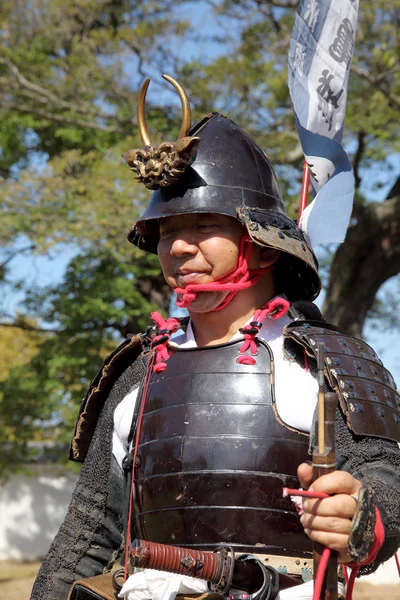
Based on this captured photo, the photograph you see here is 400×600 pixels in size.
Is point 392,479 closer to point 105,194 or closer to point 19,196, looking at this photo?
point 105,194

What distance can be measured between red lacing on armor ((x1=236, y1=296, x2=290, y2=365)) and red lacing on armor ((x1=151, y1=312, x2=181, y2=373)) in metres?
0.32

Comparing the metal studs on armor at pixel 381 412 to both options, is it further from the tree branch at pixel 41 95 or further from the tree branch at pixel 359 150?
the tree branch at pixel 41 95

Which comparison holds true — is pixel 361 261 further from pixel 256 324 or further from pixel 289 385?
pixel 289 385

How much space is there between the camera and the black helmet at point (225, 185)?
2.79 m

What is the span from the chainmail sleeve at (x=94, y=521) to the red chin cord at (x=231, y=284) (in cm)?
44

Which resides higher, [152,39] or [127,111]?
[152,39]

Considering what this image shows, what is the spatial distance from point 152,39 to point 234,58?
1.20m

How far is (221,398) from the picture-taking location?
8.86 feet

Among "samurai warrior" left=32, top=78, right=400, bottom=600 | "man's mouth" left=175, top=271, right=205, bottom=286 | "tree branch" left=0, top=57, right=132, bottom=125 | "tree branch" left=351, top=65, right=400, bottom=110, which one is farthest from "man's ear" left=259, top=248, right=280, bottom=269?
"tree branch" left=0, top=57, right=132, bottom=125

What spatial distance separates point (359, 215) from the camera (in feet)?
39.2

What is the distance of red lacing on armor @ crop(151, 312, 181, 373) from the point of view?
117 inches

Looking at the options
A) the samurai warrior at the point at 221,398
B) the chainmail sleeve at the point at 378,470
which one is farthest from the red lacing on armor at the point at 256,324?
the chainmail sleeve at the point at 378,470

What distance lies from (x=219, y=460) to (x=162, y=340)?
0.60m

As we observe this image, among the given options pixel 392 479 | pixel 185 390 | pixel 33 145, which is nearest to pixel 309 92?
pixel 185 390
